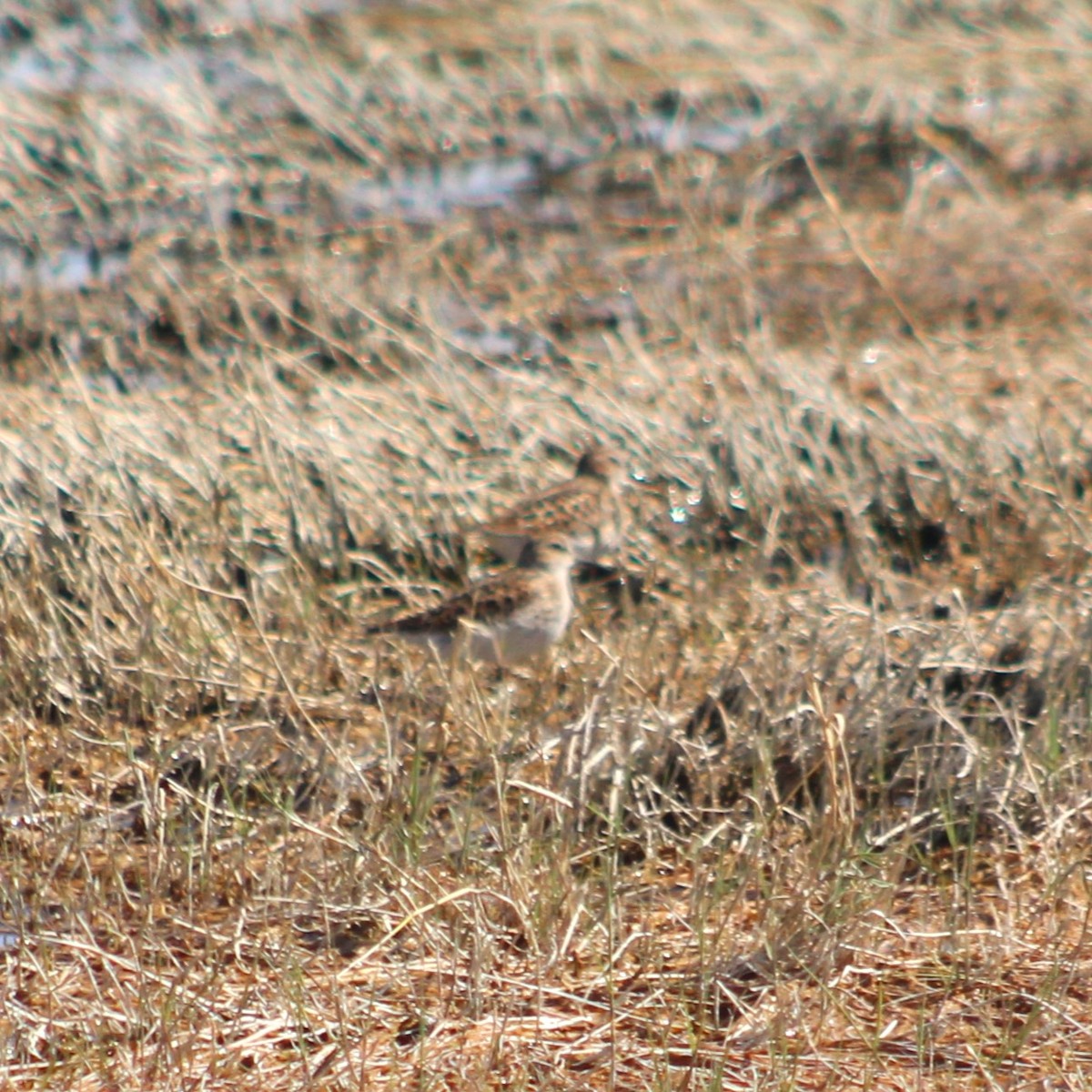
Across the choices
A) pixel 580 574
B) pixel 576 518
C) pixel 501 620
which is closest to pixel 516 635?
pixel 501 620

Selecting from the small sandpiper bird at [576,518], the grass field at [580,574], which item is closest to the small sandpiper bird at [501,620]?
the grass field at [580,574]

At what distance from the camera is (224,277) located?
7879mm

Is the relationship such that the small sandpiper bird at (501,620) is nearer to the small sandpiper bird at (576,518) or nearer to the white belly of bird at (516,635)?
the white belly of bird at (516,635)

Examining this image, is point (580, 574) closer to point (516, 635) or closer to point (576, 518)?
point (576, 518)

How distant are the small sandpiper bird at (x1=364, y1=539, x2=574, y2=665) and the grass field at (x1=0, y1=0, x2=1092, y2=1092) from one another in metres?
0.11

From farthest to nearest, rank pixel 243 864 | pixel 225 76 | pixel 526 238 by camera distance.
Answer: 1. pixel 225 76
2. pixel 526 238
3. pixel 243 864

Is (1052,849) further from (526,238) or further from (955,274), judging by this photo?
(526,238)

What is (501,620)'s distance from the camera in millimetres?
5000

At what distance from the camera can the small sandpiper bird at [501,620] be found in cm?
500

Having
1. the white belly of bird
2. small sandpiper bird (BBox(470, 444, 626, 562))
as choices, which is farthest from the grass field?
small sandpiper bird (BBox(470, 444, 626, 562))

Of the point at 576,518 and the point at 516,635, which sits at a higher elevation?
the point at 576,518

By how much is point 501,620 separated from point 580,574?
106 centimetres

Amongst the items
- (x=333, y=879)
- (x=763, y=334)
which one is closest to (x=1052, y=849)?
(x=333, y=879)

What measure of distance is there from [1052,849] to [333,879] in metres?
1.60
